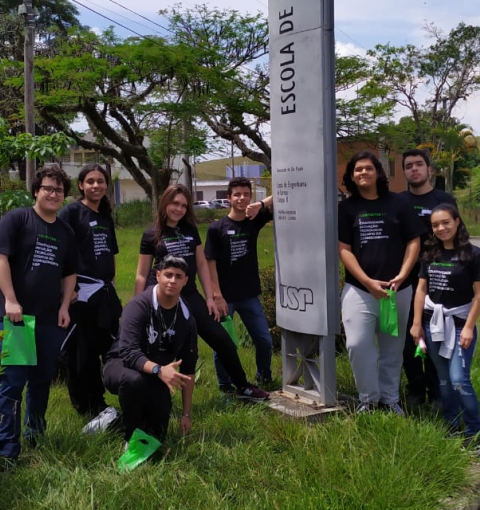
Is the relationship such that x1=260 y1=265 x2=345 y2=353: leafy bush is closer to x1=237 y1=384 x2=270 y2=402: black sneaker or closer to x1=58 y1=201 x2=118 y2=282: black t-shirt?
x1=237 y1=384 x2=270 y2=402: black sneaker

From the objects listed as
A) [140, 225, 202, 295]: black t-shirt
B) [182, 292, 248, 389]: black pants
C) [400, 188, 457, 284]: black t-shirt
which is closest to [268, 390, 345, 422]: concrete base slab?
[182, 292, 248, 389]: black pants

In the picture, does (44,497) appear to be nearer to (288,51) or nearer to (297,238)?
(297,238)

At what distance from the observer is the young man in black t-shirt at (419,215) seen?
4.79 m

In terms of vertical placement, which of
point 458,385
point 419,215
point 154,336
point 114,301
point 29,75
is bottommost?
point 458,385

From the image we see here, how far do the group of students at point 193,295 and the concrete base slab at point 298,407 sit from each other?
0.15 m

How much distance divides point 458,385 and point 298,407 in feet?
3.63

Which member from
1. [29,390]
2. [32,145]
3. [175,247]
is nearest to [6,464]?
[29,390]

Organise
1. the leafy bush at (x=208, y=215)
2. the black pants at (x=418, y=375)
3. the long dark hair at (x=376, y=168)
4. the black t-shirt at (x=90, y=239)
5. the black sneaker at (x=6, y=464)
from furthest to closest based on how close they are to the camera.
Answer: the leafy bush at (x=208, y=215), the black pants at (x=418, y=375), the black t-shirt at (x=90, y=239), the long dark hair at (x=376, y=168), the black sneaker at (x=6, y=464)

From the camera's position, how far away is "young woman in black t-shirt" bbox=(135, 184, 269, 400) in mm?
4613

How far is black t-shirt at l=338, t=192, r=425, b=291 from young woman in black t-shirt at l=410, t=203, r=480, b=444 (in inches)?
6.2

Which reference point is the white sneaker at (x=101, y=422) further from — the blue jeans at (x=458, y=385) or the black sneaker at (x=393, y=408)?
the blue jeans at (x=458, y=385)

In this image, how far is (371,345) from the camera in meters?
4.34

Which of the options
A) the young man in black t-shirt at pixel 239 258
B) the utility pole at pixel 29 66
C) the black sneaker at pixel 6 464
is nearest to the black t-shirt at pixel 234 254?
the young man in black t-shirt at pixel 239 258

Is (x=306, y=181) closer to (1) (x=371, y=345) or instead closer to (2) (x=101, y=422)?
(1) (x=371, y=345)
